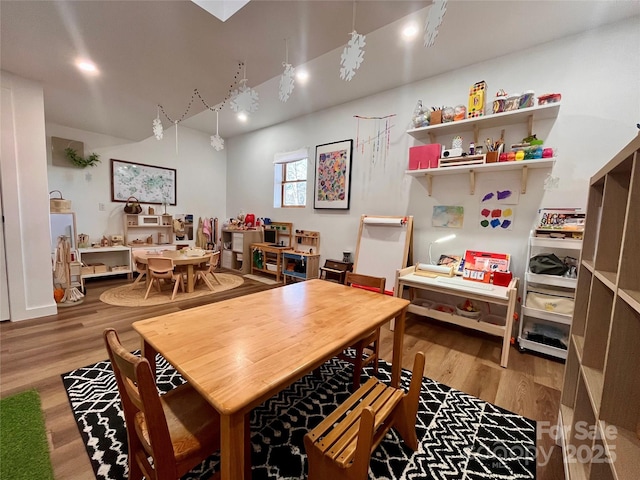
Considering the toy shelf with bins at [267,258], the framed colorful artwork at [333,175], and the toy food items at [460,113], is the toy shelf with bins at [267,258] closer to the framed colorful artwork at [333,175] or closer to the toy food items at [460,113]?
the framed colorful artwork at [333,175]

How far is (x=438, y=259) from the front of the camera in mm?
3277

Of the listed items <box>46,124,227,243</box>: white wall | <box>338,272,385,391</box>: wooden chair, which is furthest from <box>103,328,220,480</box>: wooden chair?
<box>46,124,227,243</box>: white wall

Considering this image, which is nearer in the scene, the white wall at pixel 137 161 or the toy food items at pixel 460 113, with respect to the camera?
the toy food items at pixel 460 113

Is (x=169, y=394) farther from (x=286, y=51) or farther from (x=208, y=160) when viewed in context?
(x=208, y=160)

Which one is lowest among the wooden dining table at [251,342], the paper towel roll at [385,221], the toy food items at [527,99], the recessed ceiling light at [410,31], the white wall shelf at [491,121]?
the wooden dining table at [251,342]

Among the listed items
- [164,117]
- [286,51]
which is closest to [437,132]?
[286,51]

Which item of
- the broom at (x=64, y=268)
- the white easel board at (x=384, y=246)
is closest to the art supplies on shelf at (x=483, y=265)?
the white easel board at (x=384, y=246)

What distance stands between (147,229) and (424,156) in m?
5.30

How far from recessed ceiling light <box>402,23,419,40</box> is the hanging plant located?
5.22m

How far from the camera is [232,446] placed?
803 mm

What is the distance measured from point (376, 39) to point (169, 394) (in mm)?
3233

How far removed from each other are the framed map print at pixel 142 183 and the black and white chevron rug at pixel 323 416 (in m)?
4.08

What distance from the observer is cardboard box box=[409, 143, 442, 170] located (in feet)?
9.80

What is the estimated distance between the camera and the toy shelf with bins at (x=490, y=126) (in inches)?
95.2
